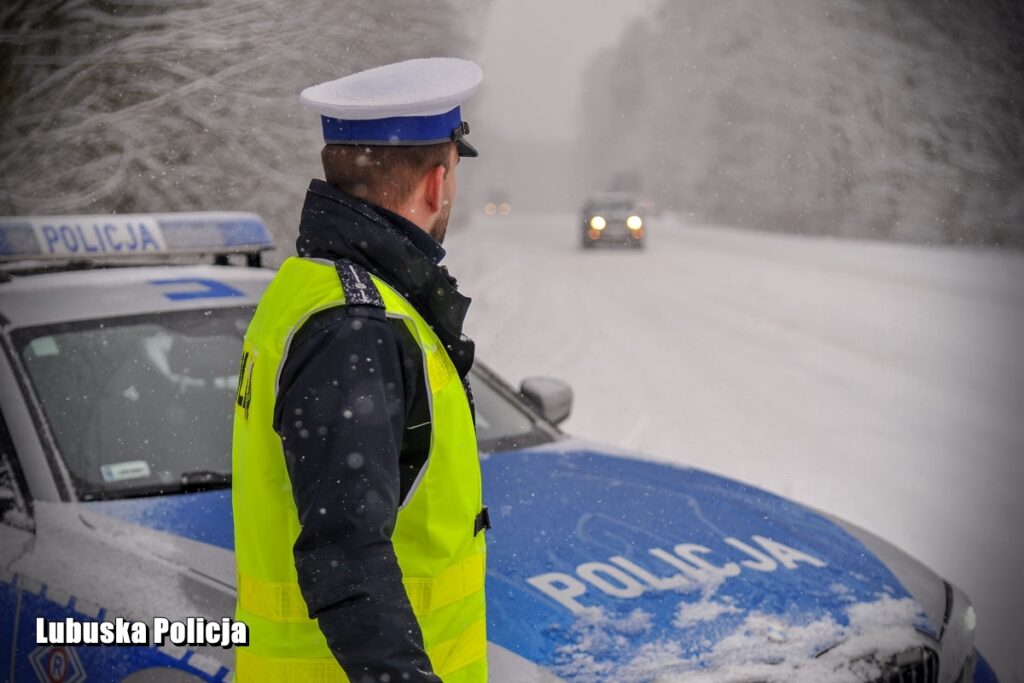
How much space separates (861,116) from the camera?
27578mm

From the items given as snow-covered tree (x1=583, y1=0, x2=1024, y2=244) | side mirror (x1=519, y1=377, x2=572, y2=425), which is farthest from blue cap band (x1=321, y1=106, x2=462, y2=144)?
snow-covered tree (x1=583, y1=0, x2=1024, y2=244)

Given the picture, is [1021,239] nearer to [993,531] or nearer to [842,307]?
[842,307]

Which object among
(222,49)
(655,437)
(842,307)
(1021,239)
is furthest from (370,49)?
(1021,239)

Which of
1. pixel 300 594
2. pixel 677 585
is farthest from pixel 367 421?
pixel 677 585

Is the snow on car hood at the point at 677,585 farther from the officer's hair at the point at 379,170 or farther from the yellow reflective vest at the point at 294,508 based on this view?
the officer's hair at the point at 379,170

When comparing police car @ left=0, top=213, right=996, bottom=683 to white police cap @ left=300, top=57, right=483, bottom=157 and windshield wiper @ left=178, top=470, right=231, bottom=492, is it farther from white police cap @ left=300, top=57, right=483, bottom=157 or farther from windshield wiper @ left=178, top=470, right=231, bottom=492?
white police cap @ left=300, top=57, right=483, bottom=157

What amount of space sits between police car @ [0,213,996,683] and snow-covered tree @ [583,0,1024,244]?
70.1 feet

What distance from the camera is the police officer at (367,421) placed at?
4.10ft

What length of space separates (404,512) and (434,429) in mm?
118

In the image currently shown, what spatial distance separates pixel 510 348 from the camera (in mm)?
10008

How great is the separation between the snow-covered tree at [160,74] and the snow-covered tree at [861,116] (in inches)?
739

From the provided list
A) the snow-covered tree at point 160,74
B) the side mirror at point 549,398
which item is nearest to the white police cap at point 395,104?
the side mirror at point 549,398

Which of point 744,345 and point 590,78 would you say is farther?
point 590,78

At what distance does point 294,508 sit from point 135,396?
5.15ft
